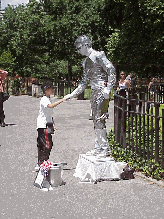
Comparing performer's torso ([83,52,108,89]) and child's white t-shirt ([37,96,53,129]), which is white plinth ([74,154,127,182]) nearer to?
child's white t-shirt ([37,96,53,129])

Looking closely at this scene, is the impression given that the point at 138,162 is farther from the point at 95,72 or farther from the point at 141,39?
the point at 141,39

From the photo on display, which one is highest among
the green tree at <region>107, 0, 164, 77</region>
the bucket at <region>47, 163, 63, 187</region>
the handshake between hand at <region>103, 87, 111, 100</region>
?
the green tree at <region>107, 0, 164, 77</region>

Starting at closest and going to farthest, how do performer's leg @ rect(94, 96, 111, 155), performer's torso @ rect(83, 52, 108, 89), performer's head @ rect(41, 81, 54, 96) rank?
performer's head @ rect(41, 81, 54, 96), performer's torso @ rect(83, 52, 108, 89), performer's leg @ rect(94, 96, 111, 155)

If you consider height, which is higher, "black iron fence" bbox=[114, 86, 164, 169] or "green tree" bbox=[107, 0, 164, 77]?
"green tree" bbox=[107, 0, 164, 77]

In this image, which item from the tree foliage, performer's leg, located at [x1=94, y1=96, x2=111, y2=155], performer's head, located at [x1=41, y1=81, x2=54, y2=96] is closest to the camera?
performer's head, located at [x1=41, y1=81, x2=54, y2=96]

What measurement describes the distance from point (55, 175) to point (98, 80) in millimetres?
1707

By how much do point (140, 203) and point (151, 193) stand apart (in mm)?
518

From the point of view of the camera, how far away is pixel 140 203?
5.66 metres

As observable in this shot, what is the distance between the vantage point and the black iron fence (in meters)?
7.02

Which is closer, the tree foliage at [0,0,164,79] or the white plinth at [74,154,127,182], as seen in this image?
the white plinth at [74,154,127,182]

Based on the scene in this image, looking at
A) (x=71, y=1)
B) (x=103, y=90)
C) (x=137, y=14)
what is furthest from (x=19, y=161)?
(x=71, y=1)

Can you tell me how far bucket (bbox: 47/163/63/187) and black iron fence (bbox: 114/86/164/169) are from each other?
5.24 feet

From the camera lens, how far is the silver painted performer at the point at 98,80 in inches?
275

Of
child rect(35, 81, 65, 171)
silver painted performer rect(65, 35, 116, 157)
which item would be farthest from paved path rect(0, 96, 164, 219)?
silver painted performer rect(65, 35, 116, 157)
